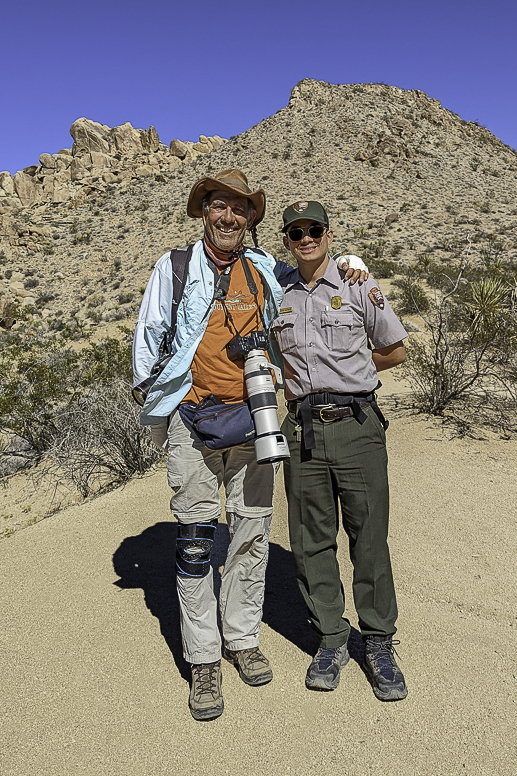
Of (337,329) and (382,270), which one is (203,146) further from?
(337,329)

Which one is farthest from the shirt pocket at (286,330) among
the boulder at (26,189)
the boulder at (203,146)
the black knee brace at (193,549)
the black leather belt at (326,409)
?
the boulder at (203,146)

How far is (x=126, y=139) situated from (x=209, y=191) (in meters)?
51.5

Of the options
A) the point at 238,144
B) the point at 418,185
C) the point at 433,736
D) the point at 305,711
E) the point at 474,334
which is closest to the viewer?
the point at 433,736

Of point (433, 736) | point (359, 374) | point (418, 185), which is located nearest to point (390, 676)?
point (433, 736)

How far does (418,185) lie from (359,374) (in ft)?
117

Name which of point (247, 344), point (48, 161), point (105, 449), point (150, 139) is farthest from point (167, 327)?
point (150, 139)

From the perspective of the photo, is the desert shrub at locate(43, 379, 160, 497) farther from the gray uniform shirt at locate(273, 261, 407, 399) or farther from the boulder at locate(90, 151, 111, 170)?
the boulder at locate(90, 151, 111, 170)

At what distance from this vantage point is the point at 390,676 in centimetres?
243

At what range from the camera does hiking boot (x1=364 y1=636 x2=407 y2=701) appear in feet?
7.85

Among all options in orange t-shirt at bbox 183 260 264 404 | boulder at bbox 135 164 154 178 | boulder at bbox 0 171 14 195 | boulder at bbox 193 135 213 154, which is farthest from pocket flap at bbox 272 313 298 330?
boulder at bbox 193 135 213 154

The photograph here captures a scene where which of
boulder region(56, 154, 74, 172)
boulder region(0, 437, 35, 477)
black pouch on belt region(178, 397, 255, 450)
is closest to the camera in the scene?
black pouch on belt region(178, 397, 255, 450)

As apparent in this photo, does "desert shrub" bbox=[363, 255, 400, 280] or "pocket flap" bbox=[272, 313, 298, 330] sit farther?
"desert shrub" bbox=[363, 255, 400, 280]

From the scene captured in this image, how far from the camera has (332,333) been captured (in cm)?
238

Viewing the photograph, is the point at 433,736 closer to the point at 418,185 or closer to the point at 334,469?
the point at 334,469
